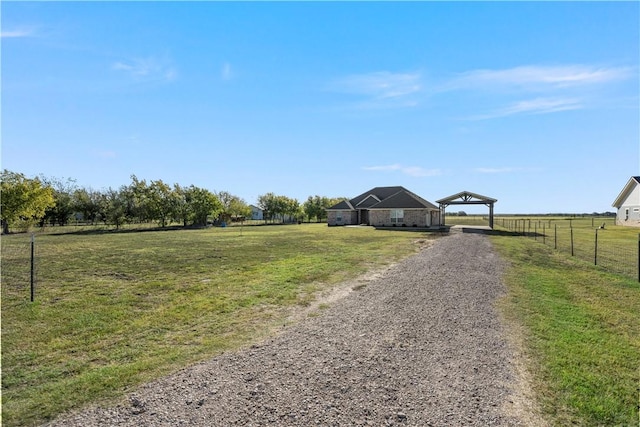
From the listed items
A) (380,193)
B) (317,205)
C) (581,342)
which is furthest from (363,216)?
(581,342)

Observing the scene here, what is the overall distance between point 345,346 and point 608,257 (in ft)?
50.4

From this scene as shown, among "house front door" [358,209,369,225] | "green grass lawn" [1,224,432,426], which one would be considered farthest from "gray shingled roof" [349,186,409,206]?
"green grass lawn" [1,224,432,426]

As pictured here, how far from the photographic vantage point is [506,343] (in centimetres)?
497

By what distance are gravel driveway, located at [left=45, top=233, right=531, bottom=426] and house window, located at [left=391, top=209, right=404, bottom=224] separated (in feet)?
111

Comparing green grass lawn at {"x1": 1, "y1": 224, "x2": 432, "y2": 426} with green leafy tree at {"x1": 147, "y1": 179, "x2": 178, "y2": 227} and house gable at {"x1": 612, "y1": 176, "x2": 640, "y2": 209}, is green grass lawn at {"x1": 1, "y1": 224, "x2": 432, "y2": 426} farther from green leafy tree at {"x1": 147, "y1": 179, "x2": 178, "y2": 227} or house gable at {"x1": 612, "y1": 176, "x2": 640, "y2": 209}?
house gable at {"x1": 612, "y1": 176, "x2": 640, "y2": 209}

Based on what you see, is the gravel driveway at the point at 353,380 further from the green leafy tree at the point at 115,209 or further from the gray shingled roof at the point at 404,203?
the green leafy tree at the point at 115,209

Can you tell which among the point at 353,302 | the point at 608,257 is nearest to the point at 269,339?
the point at 353,302

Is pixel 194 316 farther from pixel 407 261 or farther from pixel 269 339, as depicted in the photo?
pixel 407 261

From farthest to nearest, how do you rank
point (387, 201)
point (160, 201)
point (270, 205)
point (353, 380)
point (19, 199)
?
point (270, 205) < point (160, 201) < point (387, 201) < point (19, 199) < point (353, 380)

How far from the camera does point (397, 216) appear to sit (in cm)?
3994

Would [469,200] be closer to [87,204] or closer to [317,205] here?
[317,205]

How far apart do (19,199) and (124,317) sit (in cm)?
3803

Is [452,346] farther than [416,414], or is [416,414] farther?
[452,346]

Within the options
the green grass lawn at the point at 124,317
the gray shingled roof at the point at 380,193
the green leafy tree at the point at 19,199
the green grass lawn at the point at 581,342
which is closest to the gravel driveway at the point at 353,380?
the green grass lawn at the point at 581,342
